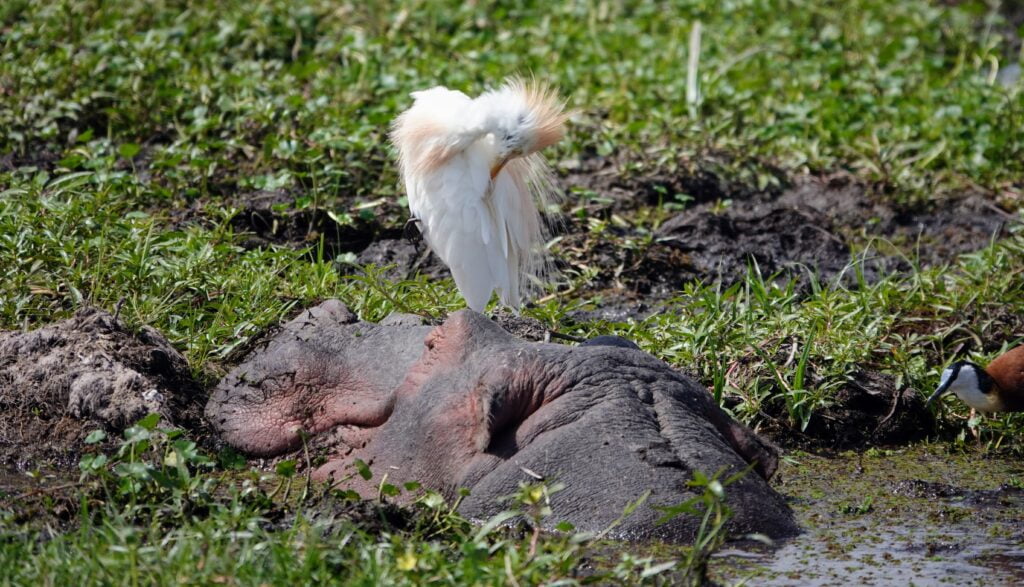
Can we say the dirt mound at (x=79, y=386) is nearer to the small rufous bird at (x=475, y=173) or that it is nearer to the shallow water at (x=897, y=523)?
the small rufous bird at (x=475, y=173)

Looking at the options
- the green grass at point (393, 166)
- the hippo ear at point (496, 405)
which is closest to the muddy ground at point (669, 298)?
the green grass at point (393, 166)

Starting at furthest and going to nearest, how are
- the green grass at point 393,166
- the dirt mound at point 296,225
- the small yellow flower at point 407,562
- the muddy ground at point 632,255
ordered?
the dirt mound at point 296,225 < the muddy ground at point 632,255 < the green grass at point 393,166 < the small yellow flower at point 407,562

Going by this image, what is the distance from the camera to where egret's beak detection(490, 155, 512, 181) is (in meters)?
5.55

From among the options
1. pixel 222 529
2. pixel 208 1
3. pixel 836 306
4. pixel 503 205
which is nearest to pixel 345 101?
pixel 208 1

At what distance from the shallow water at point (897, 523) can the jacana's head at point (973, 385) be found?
245 millimetres

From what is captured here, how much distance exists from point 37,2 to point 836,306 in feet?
19.2

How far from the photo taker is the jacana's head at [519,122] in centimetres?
541

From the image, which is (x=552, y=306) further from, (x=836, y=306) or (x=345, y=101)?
(x=345, y=101)

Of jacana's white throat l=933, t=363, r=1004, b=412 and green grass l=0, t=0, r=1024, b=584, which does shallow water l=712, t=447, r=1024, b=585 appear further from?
green grass l=0, t=0, r=1024, b=584

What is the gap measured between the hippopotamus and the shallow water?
0.52ft

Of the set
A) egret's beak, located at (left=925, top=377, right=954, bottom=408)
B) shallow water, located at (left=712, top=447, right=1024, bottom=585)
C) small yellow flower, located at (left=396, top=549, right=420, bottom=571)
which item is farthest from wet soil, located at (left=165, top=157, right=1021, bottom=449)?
small yellow flower, located at (left=396, top=549, right=420, bottom=571)

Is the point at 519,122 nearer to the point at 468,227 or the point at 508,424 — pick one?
the point at 468,227

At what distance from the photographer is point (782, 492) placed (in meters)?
4.64

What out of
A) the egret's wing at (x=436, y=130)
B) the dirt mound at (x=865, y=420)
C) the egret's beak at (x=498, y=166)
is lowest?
the dirt mound at (x=865, y=420)
